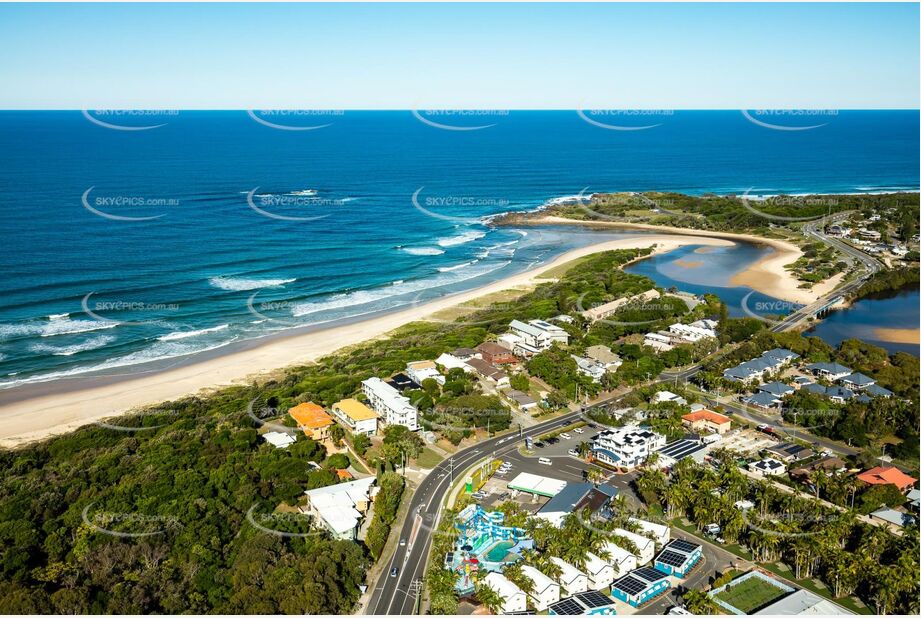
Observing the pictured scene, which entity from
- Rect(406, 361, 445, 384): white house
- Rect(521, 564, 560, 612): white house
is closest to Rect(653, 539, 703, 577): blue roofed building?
Rect(521, 564, 560, 612): white house

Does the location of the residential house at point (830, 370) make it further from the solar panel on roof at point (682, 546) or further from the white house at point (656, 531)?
the solar panel on roof at point (682, 546)

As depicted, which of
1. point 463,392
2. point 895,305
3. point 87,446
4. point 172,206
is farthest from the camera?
point 172,206

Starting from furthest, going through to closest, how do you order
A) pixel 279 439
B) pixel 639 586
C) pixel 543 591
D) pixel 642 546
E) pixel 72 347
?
pixel 72 347, pixel 279 439, pixel 642 546, pixel 639 586, pixel 543 591

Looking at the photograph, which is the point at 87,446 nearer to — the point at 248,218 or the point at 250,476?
the point at 250,476

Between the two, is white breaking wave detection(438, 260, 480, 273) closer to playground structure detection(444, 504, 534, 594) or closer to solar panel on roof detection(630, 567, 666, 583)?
playground structure detection(444, 504, 534, 594)

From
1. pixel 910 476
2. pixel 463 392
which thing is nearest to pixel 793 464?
pixel 910 476

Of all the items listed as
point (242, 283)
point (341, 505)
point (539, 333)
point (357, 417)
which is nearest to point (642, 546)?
point (341, 505)

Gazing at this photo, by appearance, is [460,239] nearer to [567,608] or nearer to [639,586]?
[639,586]
